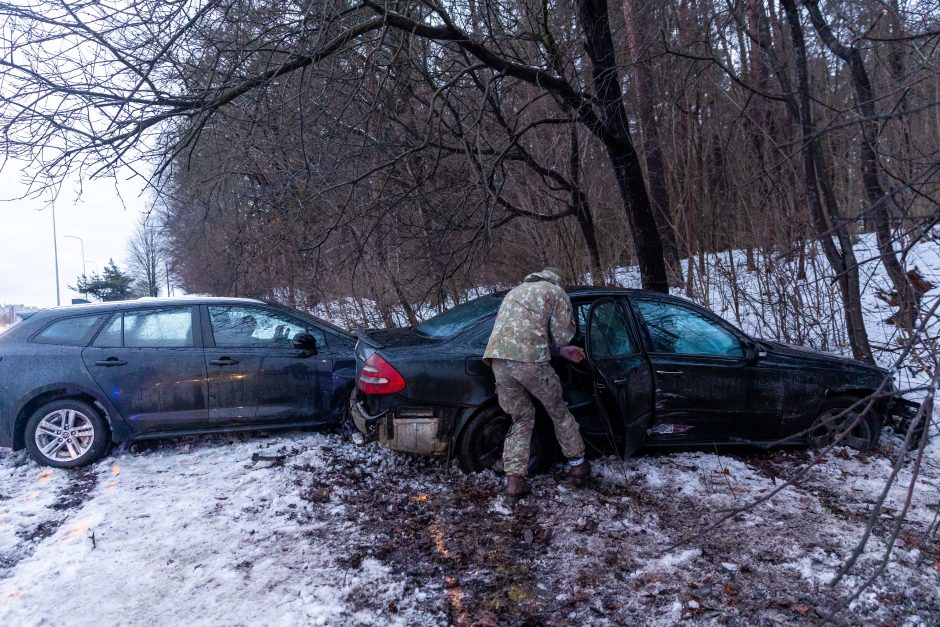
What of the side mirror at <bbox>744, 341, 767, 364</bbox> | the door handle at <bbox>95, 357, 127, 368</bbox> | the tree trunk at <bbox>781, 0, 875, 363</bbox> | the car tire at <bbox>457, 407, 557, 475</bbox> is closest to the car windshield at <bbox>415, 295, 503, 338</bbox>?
the car tire at <bbox>457, 407, 557, 475</bbox>

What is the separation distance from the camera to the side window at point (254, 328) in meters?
5.91

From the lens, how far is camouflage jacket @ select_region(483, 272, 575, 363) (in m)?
4.38

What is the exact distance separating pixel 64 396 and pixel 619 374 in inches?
191

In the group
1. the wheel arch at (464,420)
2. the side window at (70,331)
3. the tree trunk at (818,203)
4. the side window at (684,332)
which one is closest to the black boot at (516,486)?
the wheel arch at (464,420)

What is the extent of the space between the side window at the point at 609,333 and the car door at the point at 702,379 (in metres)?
0.18

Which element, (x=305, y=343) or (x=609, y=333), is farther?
(x=305, y=343)

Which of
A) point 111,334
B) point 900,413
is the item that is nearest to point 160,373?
point 111,334

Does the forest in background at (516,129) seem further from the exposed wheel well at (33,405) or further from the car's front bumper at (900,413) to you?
the exposed wheel well at (33,405)

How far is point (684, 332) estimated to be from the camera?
5.21 m

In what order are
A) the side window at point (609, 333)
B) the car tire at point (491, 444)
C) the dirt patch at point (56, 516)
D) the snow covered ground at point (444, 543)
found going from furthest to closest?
the side window at point (609, 333) < the car tire at point (491, 444) < the dirt patch at point (56, 516) < the snow covered ground at point (444, 543)

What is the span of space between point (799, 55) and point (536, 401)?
5557 millimetres

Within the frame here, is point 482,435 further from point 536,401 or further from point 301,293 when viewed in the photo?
point 301,293

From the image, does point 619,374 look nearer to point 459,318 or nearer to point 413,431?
point 459,318

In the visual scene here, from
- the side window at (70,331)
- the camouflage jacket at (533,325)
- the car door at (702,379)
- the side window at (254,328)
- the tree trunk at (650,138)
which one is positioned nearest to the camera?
the camouflage jacket at (533,325)
